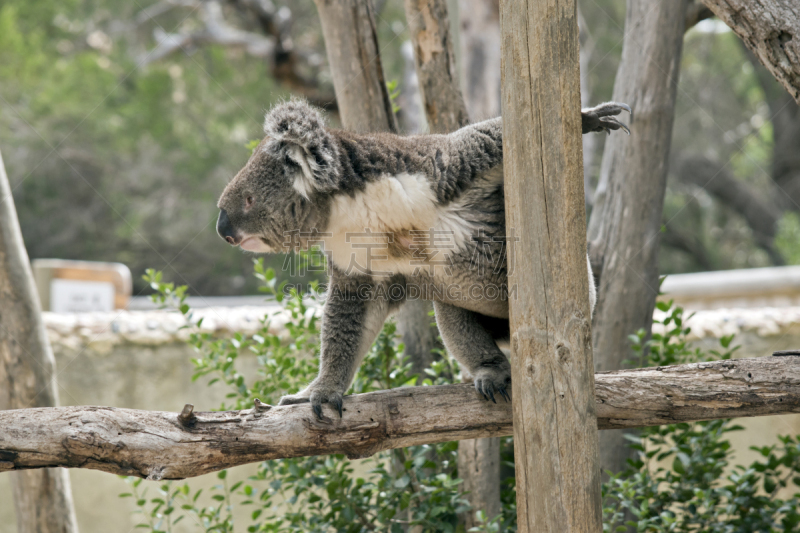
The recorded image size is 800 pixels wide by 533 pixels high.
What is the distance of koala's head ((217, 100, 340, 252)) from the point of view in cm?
213

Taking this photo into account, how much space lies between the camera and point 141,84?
1200cm

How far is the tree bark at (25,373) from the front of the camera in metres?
2.93

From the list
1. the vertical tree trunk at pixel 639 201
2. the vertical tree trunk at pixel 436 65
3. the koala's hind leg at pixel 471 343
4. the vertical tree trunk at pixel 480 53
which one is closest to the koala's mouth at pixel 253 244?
the koala's hind leg at pixel 471 343

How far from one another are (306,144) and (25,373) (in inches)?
72.6

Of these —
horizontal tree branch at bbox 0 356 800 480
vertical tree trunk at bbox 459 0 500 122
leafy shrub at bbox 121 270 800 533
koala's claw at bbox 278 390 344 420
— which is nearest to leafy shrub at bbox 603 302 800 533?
leafy shrub at bbox 121 270 800 533

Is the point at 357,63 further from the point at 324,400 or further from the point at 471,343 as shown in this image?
the point at 324,400

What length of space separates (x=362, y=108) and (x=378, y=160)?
1.01 m

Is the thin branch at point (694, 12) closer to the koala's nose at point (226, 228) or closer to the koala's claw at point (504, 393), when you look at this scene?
the koala's claw at point (504, 393)

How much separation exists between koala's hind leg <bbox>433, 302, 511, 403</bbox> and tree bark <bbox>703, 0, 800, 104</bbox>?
1251mm

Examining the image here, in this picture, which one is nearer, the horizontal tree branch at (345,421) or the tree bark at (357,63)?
the horizontal tree branch at (345,421)

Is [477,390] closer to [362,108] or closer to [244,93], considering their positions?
[362,108]

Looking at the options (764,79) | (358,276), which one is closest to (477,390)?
(358,276)

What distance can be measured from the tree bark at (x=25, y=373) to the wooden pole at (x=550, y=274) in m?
2.25

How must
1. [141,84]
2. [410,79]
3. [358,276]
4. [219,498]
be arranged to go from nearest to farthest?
[358,276] → [219,498] → [410,79] → [141,84]
